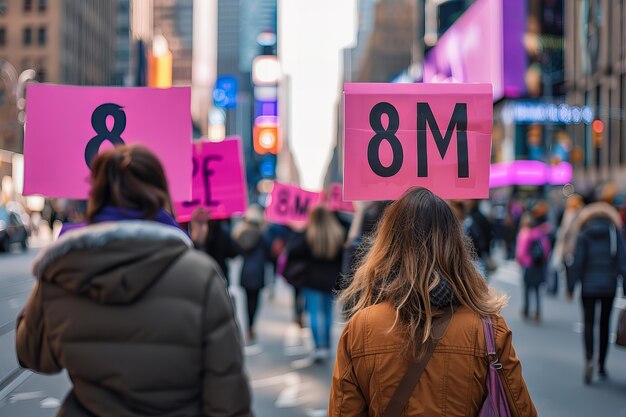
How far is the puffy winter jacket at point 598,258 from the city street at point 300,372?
93 centimetres

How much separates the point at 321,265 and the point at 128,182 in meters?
7.07

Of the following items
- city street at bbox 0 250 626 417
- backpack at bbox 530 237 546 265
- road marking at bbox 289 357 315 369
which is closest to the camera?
city street at bbox 0 250 626 417

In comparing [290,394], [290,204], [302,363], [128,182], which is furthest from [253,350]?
[128,182]

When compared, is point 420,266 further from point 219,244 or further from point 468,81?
point 468,81

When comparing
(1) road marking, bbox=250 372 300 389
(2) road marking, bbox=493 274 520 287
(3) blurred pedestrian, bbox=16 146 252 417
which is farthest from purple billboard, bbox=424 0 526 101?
(3) blurred pedestrian, bbox=16 146 252 417

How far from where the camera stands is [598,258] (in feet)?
28.1

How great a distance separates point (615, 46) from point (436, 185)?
168 ft

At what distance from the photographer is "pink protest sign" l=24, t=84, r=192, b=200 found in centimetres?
495

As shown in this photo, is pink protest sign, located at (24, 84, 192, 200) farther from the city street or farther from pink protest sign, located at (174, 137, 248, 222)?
pink protest sign, located at (174, 137, 248, 222)

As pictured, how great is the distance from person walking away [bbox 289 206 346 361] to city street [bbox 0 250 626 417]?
0.40 m

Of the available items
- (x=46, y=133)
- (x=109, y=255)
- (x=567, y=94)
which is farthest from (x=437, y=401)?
(x=567, y=94)

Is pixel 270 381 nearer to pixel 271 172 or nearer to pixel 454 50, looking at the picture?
pixel 454 50

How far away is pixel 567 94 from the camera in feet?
214

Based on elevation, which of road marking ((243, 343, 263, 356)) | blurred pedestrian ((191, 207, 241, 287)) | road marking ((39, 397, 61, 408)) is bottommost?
road marking ((243, 343, 263, 356))
